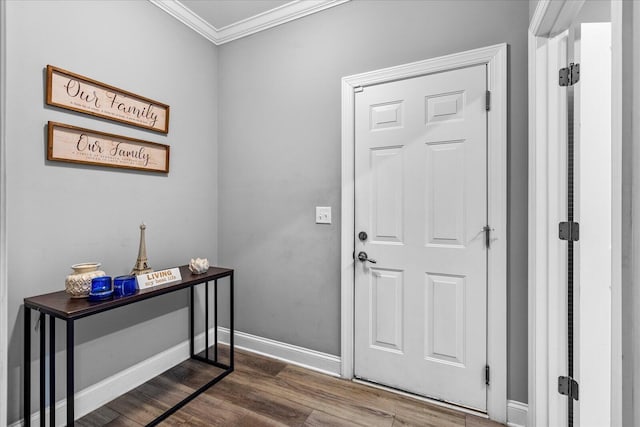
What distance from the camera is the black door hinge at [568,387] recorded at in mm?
1436

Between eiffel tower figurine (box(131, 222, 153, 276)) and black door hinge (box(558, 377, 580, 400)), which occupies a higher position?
eiffel tower figurine (box(131, 222, 153, 276))

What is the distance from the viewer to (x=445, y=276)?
1878mm

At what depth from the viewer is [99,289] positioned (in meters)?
1.53

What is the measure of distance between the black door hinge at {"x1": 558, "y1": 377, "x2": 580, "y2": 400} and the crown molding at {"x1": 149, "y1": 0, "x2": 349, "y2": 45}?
8.41ft

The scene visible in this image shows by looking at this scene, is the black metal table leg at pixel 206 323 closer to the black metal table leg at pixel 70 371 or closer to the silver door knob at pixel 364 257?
the black metal table leg at pixel 70 371

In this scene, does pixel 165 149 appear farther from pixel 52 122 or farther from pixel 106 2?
pixel 106 2

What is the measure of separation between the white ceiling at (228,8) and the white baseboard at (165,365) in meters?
2.57

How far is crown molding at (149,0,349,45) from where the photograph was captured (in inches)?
88.4

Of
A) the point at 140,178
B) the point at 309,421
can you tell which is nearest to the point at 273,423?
the point at 309,421

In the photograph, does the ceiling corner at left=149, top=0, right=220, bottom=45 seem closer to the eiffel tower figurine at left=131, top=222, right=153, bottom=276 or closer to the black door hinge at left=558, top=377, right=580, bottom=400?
the eiffel tower figurine at left=131, top=222, right=153, bottom=276

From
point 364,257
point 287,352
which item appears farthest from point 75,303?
point 364,257

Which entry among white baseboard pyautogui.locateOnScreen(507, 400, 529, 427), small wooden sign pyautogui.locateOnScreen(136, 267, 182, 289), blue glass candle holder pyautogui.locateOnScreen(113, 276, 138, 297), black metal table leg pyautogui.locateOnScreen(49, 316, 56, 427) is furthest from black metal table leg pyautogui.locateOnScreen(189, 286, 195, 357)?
white baseboard pyautogui.locateOnScreen(507, 400, 529, 427)

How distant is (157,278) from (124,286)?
0.22m

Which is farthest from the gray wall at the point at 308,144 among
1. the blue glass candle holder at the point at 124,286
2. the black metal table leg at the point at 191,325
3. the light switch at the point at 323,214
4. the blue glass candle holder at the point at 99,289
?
the blue glass candle holder at the point at 99,289
